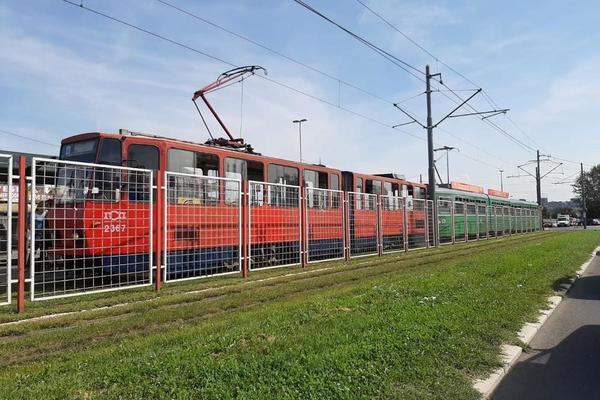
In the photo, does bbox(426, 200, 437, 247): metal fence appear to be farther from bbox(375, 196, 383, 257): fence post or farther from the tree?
the tree

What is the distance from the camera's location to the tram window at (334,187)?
55.2 feet

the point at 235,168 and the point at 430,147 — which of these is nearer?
the point at 235,168

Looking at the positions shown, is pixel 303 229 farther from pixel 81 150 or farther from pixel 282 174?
pixel 81 150

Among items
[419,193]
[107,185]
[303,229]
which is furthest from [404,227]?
[107,185]

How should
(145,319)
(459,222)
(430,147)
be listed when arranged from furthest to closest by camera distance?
(459,222), (430,147), (145,319)

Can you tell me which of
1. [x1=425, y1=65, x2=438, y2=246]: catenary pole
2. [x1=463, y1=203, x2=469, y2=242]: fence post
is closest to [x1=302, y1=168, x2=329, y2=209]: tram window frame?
[x1=425, y1=65, x2=438, y2=246]: catenary pole

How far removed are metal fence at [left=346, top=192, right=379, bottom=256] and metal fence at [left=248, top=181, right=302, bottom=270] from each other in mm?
3220

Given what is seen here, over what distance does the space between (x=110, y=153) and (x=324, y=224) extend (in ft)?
24.2

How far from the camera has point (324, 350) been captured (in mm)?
5109

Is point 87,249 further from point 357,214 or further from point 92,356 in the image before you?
point 357,214

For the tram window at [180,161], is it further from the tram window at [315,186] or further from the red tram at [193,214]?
the tram window at [315,186]

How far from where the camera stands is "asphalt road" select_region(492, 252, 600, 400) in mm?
4762

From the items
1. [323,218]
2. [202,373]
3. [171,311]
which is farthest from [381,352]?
[323,218]

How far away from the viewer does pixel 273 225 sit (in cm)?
1409
